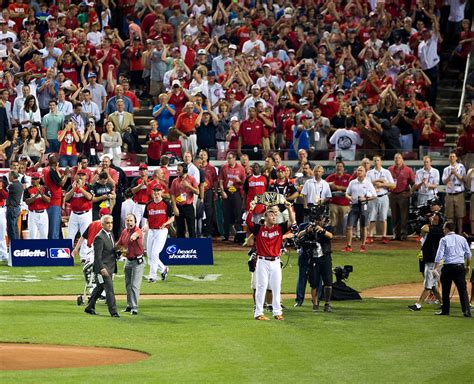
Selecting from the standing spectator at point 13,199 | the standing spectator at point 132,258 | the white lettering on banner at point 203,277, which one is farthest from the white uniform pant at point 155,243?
the standing spectator at point 13,199

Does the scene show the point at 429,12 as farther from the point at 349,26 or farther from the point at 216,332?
the point at 216,332

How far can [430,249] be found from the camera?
854 inches

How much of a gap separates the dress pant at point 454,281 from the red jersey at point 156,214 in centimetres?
593

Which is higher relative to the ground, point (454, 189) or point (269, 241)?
point (454, 189)

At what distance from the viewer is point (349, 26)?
115 feet

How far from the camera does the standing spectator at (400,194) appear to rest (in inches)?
1168

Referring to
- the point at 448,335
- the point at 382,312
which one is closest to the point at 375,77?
the point at 382,312

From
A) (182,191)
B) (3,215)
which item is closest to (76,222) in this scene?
(3,215)

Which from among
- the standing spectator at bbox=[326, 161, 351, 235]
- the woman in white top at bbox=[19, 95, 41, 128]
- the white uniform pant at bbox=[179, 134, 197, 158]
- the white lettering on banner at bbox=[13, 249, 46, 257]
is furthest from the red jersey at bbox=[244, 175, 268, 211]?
the woman in white top at bbox=[19, 95, 41, 128]

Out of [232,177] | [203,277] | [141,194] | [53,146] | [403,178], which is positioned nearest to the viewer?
[203,277]

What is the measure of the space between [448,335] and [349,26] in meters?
17.3

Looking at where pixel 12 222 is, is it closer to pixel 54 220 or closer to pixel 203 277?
pixel 54 220

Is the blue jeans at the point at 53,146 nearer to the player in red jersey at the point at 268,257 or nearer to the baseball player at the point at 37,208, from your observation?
the baseball player at the point at 37,208

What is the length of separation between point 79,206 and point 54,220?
1.22m
